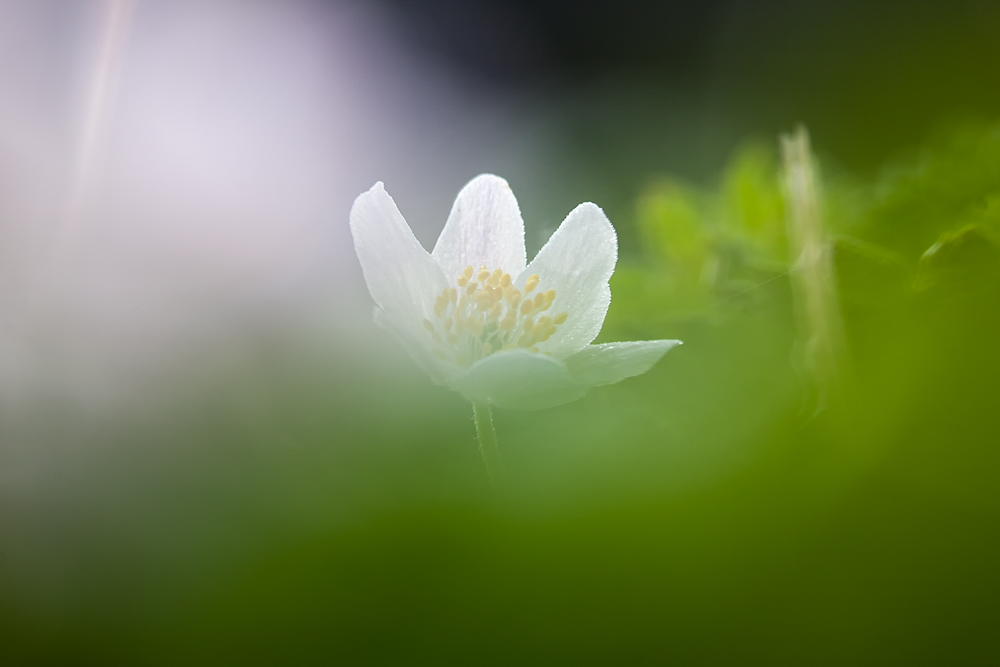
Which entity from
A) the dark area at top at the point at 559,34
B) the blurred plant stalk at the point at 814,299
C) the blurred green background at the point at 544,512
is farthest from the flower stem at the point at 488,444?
the dark area at top at the point at 559,34

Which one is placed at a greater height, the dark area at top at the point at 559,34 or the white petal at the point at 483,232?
the dark area at top at the point at 559,34

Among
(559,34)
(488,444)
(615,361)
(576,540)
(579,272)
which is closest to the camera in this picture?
(576,540)

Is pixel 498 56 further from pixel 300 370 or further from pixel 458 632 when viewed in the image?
pixel 458 632

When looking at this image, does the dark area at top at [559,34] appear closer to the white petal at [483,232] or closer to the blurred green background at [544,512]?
the white petal at [483,232]

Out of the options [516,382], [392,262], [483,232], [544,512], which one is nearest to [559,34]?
[483,232]

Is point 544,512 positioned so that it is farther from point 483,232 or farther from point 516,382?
point 483,232

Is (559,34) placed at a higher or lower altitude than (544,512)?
higher
